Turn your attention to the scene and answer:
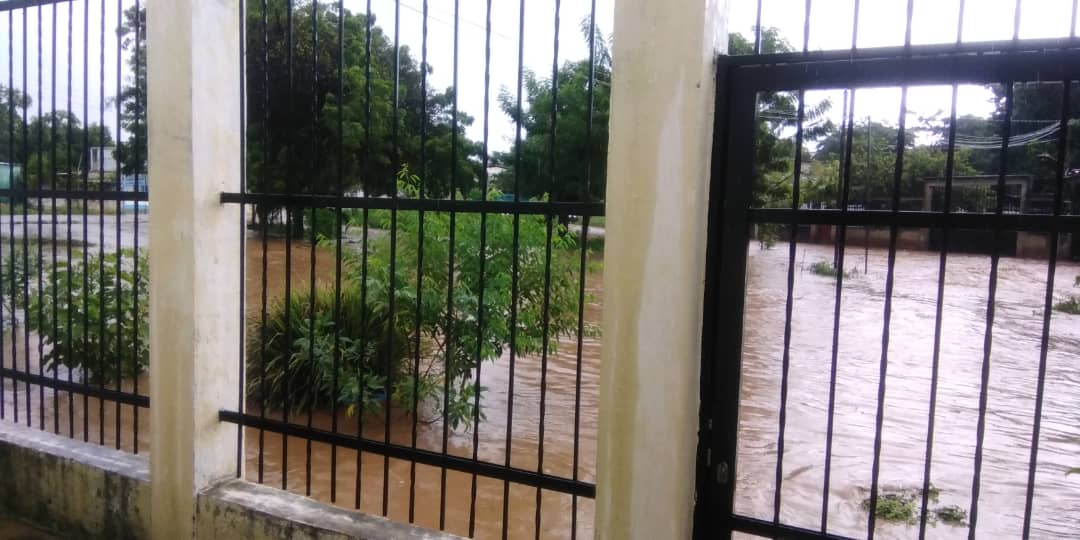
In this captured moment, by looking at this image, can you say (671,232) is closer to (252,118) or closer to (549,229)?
(549,229)

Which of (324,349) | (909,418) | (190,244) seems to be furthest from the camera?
(909,418)

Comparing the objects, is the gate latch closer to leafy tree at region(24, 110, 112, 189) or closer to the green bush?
leafy tree at region(24, 110, 112, 189)

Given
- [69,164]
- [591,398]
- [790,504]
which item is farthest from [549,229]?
[591,398]

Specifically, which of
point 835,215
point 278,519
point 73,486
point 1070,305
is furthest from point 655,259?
point 1070,305

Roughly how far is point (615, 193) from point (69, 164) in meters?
2.98

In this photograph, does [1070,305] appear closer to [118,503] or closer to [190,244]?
[190,244]

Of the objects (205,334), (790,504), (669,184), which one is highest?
(669,184)

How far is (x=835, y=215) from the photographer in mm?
1972

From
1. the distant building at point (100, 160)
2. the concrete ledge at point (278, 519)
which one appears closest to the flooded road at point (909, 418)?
the concrete ledge at point (278, 519)

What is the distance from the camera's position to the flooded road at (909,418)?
5.40 meters

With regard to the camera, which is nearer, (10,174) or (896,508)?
(10,174)

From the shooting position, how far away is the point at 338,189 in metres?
2.91

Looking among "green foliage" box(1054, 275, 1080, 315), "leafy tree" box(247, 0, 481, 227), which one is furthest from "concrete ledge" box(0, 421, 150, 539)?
"green foliage" box(1054, 275, 1080, 315)

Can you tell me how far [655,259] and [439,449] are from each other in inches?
166
